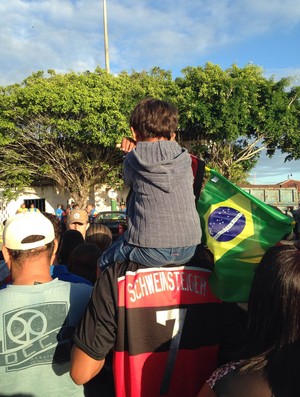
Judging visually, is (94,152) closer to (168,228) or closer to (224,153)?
(224,153)

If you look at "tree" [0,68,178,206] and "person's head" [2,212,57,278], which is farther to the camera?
"tree" [0,68,178,206]

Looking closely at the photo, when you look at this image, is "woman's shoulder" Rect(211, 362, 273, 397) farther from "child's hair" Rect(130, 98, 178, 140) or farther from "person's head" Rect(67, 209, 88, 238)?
"person's head" Rect(67, 209, 88, 238)

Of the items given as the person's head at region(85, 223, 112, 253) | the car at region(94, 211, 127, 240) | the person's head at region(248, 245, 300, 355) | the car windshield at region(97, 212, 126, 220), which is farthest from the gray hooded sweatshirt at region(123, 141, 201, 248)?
the car windshield at region(97, 212, 126, 220)

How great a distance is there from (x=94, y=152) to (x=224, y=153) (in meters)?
7.76

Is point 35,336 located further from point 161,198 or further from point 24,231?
point 161,198

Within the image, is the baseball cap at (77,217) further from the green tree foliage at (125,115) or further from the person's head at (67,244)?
the green tree foliage at (125,115)

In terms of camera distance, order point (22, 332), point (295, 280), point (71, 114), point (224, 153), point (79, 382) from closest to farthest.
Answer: point (295, 280), point (79, 382), point (22, 332), point (71, 114), point (224, 153)

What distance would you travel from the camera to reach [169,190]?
61.6 inches

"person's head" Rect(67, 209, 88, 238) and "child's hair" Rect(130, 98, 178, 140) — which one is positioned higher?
"child's hair" Rect(130, 98, 178, 140)

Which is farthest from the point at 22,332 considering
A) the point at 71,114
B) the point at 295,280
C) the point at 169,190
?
the point at 71,114

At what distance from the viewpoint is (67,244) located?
3783 mm

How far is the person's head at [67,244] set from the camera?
369 cm

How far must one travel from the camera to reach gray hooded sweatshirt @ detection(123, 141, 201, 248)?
5.07 feet

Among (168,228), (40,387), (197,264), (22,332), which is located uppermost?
(168,228)
